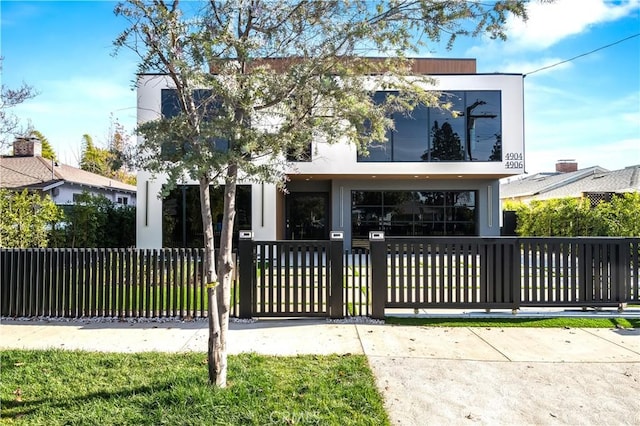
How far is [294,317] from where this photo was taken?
617 cm

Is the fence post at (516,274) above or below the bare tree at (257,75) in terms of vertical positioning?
below

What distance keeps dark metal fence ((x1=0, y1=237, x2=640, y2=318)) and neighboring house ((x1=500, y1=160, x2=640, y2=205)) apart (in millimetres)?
10814

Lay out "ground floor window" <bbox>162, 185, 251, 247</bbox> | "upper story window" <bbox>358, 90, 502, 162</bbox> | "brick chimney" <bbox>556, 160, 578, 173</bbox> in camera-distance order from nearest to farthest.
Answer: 1. "ground floor window" <bbox>162, 185, 251, 247</bbox>
2. "upper story window" <bbox>358, 90, 502, 162</bbox>
3. "brick chimney" <bbox>556, 160, 578, 173</bbox>

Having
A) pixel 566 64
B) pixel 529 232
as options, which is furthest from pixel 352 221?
pixel 566 64

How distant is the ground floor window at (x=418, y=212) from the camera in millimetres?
16344

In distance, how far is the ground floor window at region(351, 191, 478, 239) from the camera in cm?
1634

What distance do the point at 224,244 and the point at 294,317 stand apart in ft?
9.47

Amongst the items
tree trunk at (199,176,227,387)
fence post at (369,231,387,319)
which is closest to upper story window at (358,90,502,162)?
fence post at (369,231,387,319)

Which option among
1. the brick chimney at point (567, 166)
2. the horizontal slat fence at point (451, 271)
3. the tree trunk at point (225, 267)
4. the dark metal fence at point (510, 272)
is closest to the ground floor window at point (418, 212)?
the dark metal fence at point (510, 272)

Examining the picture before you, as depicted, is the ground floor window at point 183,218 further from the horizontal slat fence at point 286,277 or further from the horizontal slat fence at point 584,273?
the horizontal slat fence at point 584,273

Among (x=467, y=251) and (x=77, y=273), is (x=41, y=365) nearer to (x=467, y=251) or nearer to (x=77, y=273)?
(x=77, y=273)

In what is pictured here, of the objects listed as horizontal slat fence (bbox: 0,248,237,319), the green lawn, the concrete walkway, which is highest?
horizontal slat fence (bbox: 0,248,237,319)

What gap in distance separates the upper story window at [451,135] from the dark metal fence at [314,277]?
8.45m

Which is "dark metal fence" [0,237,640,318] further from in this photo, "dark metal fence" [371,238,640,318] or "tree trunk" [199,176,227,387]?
"tree trunk" [199,176,227,387]
